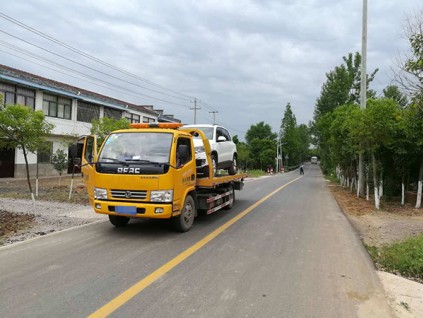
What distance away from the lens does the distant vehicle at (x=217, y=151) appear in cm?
991

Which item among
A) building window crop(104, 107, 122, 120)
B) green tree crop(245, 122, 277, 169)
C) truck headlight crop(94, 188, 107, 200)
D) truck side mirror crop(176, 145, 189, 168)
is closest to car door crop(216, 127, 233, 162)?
truck side mirror crop(176, 145, 189, 168)

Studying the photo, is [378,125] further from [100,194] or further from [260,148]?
[260,148]

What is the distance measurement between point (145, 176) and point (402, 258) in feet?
16.4

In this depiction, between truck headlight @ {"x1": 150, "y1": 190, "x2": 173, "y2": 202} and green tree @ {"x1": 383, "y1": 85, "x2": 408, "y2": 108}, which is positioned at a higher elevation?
green tree @ {"x1": 383, "y1": 85, "x2": 408, "y2": 108}

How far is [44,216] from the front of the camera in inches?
428

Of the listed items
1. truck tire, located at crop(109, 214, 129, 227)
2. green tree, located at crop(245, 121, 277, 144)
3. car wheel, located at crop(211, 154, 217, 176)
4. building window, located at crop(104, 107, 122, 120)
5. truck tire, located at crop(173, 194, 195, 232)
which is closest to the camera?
truck tire, located at crop(173, 194, 195, 232)

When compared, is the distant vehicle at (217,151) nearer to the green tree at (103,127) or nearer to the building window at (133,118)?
the green tree at (103,127)

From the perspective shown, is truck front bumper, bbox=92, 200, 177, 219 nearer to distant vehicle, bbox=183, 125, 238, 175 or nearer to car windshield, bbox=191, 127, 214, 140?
distant vehicle, bbox=183, 125, 238, 175

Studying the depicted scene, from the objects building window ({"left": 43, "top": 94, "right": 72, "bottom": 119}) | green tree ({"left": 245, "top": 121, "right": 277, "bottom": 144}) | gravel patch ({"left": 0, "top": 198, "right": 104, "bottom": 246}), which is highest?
green tree ({"left": 245, "top": 121, "right": 277, "bottom": 144})

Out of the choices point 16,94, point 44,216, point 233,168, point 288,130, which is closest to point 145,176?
point 44,216

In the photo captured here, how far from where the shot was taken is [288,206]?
567 inches

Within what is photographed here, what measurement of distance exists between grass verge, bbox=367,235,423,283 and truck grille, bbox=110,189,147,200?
4.62 metres

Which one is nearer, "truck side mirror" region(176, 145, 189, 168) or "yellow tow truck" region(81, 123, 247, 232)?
"yellow tow truck" region(81, 123, 247, 232)

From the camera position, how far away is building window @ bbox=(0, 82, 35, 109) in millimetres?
24391
